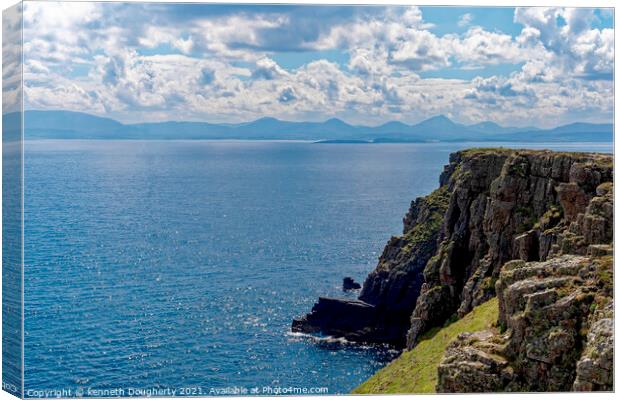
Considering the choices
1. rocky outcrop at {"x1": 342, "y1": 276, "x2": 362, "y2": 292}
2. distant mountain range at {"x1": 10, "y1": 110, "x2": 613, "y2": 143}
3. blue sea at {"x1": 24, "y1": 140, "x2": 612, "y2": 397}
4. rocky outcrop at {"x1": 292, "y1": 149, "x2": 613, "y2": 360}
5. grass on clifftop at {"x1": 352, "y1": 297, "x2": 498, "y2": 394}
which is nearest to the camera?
grass on clifftop at {"x1": 352, "y1": 297, "x2": 498, "y2": 394}

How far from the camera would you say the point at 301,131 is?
5406 centimetres

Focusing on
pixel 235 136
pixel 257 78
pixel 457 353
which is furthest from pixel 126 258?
pixel 457 353

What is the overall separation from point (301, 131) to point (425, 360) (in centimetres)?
1693

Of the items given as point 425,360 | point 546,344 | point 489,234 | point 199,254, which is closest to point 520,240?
point 489,234

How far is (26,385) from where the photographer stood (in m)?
35.7

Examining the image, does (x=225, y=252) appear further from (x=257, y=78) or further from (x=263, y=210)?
(x=257, y=78)

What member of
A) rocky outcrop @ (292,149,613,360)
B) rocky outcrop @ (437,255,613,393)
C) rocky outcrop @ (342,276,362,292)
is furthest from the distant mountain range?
rocky outcrop @ (342,276,362,292)

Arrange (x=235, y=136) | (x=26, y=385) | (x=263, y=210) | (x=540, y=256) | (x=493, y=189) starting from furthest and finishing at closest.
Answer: (x=263, y=210)
(x=235, y=136)
(x=493, y=189)
(x=540, y=256)
(x=26, y=385)

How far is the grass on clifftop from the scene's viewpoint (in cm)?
3875

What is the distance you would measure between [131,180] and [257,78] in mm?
45524

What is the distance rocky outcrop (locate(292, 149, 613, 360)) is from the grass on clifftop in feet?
7.56

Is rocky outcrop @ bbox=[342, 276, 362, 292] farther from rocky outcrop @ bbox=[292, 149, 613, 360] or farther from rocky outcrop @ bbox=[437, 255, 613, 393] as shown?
rocky outcrop @ bbox=[437, 255, 613, 393]

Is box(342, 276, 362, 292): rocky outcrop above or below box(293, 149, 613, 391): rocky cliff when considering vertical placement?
below

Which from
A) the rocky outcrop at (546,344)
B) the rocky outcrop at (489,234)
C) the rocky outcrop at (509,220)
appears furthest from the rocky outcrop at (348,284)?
the rocky outcrop at (546,344)
